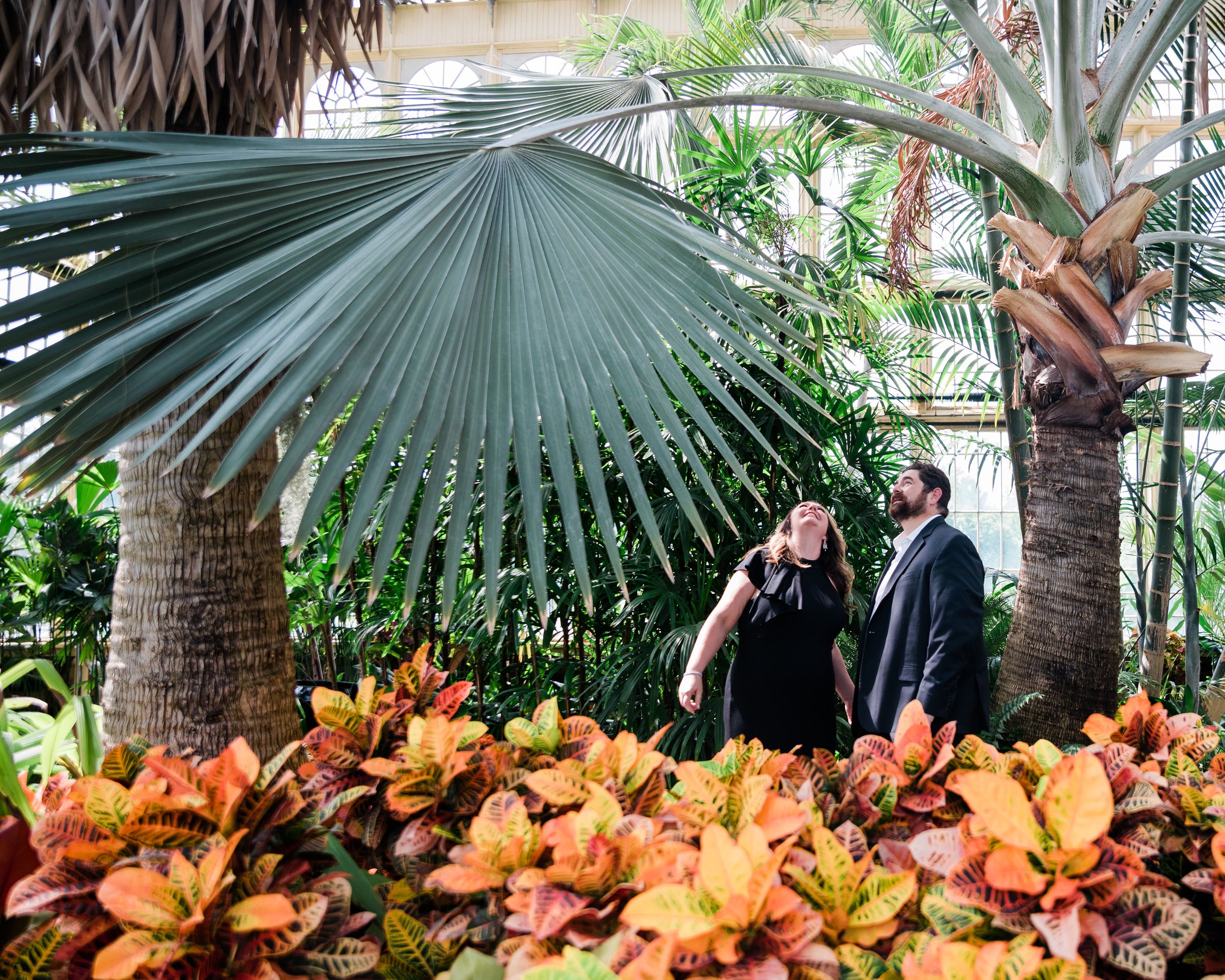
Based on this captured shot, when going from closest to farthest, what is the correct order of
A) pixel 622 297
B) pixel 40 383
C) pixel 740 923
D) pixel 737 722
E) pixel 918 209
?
pixel 740 923
pixel 40 383
pixel 622 297
pixel 737 722
pixel 918 209

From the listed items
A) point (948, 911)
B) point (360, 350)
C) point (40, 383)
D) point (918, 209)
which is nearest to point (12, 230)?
point (40, 383)

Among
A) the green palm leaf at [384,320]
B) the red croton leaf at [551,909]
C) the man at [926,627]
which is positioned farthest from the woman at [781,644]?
the red croton leaf at [551,909]

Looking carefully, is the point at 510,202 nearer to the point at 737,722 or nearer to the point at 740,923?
the point at 740,923

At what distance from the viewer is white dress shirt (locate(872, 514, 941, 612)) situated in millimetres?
2582

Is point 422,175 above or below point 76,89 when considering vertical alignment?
below

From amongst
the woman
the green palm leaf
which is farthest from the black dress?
the green palm leaf

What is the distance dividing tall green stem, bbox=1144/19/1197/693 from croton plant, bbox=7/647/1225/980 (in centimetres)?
197

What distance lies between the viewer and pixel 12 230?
48.0 inches

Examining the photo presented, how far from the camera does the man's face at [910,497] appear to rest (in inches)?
103

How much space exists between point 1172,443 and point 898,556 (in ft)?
3.62

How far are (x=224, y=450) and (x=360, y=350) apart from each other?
0.75 metres

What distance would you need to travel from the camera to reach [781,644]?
262cm

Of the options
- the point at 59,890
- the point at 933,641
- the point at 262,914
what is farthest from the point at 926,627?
the point at 59,890

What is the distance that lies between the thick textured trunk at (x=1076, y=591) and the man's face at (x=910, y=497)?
1.09 ft
